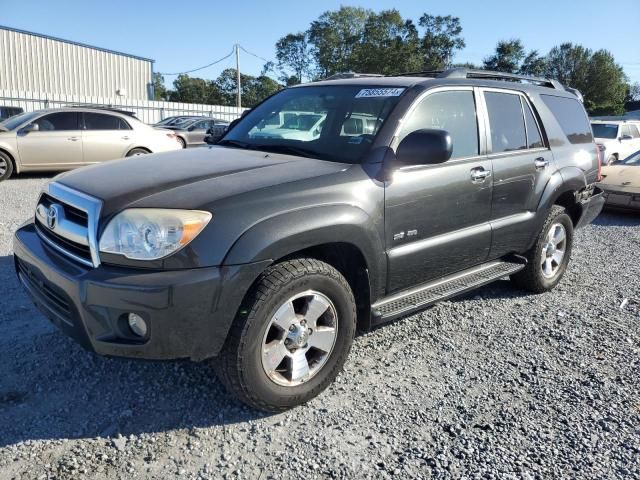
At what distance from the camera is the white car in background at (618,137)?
12.9 m

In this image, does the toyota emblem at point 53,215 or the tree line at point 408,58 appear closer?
the toyota emblem at point 53,215

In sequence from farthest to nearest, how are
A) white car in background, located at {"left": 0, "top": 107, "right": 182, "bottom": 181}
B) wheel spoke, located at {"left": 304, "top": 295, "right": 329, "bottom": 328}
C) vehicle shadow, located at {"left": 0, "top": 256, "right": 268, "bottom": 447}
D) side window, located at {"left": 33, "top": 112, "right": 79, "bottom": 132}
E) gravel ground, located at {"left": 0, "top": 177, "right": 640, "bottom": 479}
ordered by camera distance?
side window, located at {"left": 33, "top": 112, "right": 79, "bottom": 132} < white car in background, located at {"left": 0, "top": 107, "right": 182, "bottom": 181} < wheel spoke, located at {"left": 304, "top": 295, "right": 329, "bottom": 328} < vehicle shadow, located at {"left": 0, "top": 256, "right": 268, "bottom": 447} < gravel ground, located at {"left": 0, "top": 177, "right": 640, "bottom": 479}

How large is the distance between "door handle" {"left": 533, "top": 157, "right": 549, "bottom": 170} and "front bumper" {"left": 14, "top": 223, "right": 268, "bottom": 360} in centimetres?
277

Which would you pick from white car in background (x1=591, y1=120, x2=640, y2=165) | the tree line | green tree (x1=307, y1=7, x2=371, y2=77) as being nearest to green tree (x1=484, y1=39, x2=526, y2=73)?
the tree line

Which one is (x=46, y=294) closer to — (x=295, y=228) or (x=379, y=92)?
(x=295, y=228)

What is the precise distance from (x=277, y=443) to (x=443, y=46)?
68320 millimetres

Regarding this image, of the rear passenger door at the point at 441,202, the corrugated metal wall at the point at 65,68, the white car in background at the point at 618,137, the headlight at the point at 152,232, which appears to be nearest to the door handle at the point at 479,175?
the rear passenger door at the point at 441,202

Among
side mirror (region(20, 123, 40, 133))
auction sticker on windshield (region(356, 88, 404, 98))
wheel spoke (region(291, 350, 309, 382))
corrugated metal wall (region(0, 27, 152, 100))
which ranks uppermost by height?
corrugated metal wall (region(0, 27, 152, 100))

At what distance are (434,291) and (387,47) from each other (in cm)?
6635

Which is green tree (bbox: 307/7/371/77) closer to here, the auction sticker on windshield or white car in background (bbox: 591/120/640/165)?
white car in background (bbox: 591/120/640/165)

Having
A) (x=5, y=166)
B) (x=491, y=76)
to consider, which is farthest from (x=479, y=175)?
(x=5, y=166)

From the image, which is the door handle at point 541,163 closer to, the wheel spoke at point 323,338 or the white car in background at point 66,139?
the wheel spoke at point 323,338

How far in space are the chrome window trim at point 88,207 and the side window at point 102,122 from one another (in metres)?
8.71

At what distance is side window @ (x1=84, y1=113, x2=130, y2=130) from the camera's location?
34.7ft
